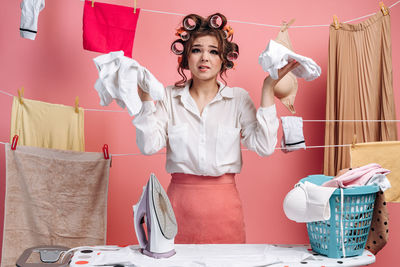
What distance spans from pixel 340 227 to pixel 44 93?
1897 mm

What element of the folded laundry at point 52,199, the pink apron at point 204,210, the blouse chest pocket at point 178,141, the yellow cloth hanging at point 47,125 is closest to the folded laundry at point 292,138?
the pink apron at point 204,210

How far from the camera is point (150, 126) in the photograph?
6.22 ft

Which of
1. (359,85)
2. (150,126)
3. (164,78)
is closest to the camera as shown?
(150,126)

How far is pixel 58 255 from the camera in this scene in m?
1.61

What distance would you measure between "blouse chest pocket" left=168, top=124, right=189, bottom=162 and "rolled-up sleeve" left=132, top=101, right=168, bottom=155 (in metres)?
0.04

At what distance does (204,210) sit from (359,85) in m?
1.15

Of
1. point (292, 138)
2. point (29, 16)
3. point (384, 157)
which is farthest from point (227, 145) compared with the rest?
point (29, 16)

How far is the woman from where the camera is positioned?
1982 mm

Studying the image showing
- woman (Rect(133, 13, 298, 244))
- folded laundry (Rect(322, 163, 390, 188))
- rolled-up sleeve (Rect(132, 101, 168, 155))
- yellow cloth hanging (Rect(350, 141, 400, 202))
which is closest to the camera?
folded laundry (Rect(322, 163, 390, 188))

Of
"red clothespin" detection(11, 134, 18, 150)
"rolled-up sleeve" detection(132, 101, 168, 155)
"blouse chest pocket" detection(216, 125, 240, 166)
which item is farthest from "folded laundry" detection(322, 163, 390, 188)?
"red clothespin" detection(11, 134, 18, 150)

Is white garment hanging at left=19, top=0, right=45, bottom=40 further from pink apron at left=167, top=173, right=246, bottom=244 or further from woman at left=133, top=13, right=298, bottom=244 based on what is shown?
A: pink apron at left=167, top=173, right=246, bottom=244

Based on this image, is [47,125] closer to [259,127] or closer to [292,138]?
[259,127]

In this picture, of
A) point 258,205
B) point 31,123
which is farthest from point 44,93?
point 258,205

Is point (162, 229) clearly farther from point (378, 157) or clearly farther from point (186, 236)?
point (378, 157)
